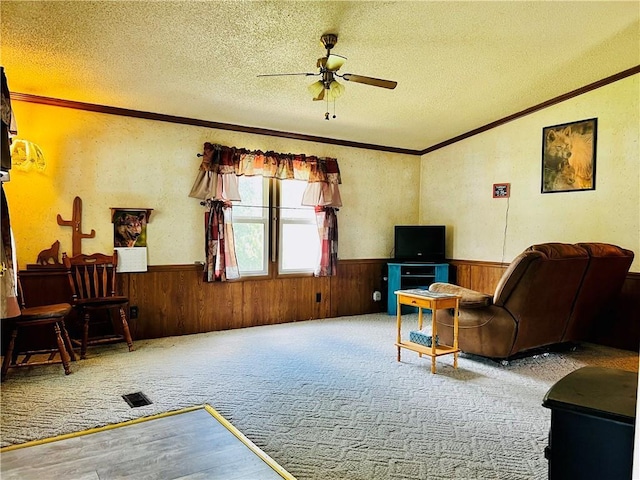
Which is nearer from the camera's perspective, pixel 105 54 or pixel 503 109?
pixel 105 54

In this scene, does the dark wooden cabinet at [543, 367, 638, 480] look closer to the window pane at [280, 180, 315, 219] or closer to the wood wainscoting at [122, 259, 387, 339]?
the wood wainscoting at [122, 259, 387, 339]

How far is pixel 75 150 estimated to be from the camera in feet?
14.2

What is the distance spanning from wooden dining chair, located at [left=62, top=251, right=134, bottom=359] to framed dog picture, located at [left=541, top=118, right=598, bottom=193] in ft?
16.1

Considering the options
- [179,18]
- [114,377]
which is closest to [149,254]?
[114,377]

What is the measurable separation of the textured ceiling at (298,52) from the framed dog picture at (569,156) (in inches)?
17.6

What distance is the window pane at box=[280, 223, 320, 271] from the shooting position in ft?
18.4

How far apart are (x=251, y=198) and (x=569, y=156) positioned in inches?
148

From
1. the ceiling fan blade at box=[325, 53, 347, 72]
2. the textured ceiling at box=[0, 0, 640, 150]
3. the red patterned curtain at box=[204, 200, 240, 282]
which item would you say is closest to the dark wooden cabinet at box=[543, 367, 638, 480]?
the ceiling fan blade at box=[325, 53, 347, 72]

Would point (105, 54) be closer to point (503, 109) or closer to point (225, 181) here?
point (225, 181)

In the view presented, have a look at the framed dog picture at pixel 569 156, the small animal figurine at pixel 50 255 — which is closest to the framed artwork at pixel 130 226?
the small animal figurine at pixel 50 255

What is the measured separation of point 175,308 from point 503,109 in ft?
15.0

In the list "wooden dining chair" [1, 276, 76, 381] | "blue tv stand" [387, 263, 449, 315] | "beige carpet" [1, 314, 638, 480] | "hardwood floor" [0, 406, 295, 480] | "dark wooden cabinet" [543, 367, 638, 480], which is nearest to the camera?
"dark wooden cabinet" [543, 367, 638, 480]

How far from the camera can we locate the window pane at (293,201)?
557cm

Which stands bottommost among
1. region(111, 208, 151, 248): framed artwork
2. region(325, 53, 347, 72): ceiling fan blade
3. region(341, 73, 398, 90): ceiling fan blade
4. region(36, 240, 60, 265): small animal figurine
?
region(36, 240, 60, 265): small animal figurine
